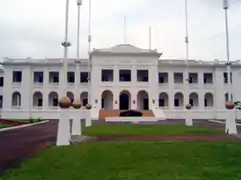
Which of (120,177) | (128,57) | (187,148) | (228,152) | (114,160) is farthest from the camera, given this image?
(128,57)

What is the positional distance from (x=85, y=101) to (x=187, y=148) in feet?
151

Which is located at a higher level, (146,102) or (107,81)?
(107,81)

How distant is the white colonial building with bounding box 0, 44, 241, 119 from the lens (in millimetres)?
52188

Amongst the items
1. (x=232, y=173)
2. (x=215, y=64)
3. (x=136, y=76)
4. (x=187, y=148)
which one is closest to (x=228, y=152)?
(x=187, y=148)

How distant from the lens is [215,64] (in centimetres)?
5462

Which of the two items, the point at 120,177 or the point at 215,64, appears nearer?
the point at 120,177

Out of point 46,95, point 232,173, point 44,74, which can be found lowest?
point 232,173

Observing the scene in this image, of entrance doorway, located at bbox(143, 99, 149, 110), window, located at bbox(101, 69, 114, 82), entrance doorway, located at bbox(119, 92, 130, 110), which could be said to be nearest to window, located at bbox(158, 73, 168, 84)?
entrance doorway, located at bbox(143, 99, 149, 110)

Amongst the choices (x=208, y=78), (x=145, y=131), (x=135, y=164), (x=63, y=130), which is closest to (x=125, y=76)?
(x=208, y=78)

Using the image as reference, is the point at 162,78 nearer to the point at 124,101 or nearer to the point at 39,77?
the point at 124,101

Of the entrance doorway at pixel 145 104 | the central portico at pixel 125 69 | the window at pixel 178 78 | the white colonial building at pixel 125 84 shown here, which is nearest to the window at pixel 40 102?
the white colonial building at pixel 125 84

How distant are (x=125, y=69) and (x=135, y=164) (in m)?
44.6

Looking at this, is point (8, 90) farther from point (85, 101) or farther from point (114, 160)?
point (114, 160)

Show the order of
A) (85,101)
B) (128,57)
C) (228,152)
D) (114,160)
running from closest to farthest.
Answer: (114,160)
(228,152)
(128,57)
(85,101)
